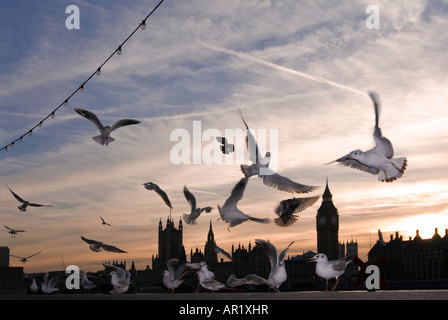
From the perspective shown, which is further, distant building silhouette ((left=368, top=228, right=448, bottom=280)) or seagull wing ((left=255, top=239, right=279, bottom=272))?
distant building silhouette ((left=368, top=228, right=448, bottom=280))

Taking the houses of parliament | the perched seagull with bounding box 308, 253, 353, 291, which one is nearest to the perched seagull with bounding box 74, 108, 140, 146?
the perched seagull with bounding box 308, 253, 353, 291

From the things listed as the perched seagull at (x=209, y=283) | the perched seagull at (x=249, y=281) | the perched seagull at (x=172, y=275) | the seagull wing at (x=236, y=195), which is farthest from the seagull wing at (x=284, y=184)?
the perched seagull at (x=172, y=275)

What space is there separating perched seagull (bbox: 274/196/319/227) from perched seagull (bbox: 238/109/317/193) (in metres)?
0.24

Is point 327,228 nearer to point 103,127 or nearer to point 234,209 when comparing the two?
point 103,127

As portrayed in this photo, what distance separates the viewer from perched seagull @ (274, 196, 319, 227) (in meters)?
9.06

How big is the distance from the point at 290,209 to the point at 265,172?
0.84 m

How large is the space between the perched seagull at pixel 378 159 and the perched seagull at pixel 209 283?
3.34 m

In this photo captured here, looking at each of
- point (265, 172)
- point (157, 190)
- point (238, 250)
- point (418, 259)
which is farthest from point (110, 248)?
point (238, 250)

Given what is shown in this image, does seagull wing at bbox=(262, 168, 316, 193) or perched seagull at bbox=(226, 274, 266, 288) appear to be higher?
seagull wing at bbox=(262, 168, 316, 193)

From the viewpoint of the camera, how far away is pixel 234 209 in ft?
33.8

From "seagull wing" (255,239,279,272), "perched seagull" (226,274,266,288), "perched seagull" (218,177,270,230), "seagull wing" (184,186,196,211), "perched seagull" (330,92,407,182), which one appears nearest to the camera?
"perched seagull" (330,92,407,182)

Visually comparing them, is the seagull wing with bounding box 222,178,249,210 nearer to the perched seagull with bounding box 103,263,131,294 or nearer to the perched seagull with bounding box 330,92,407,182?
the perched seagull with bounding box 330,92,407,182
